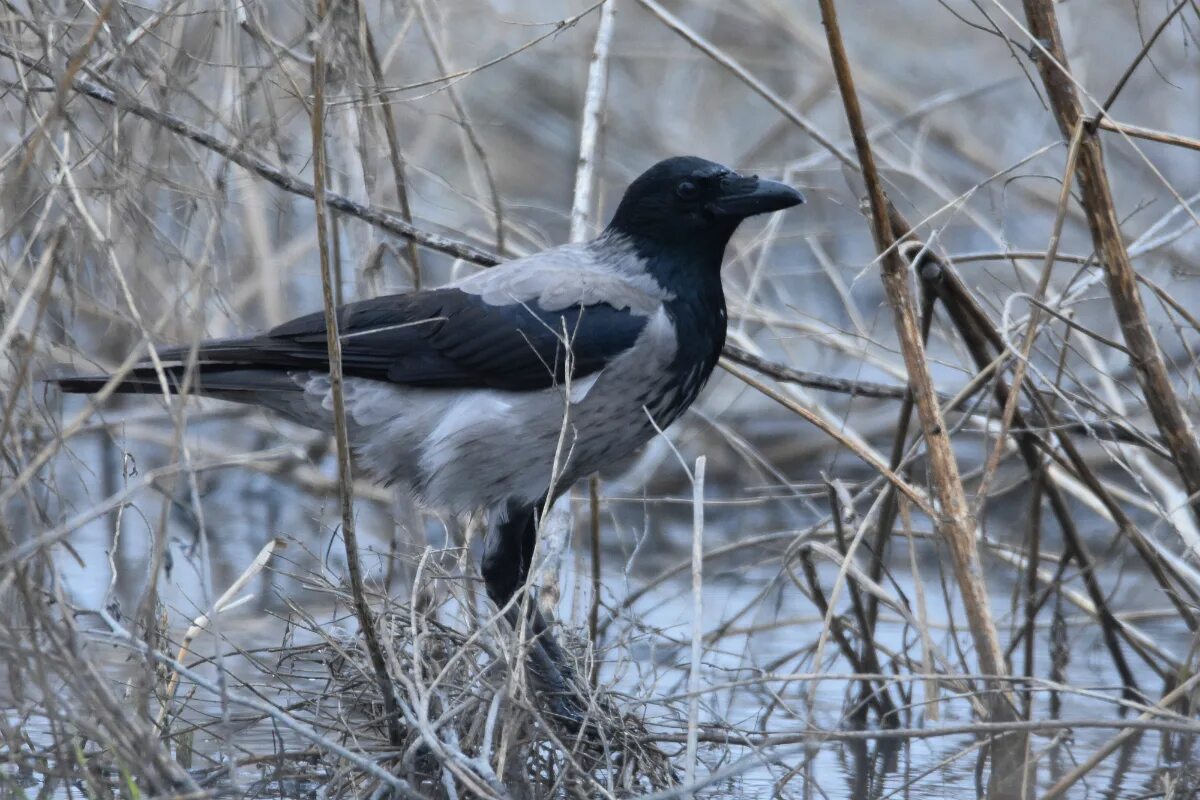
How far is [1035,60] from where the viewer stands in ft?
11.9

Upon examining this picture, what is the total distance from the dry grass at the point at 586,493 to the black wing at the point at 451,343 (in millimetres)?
184

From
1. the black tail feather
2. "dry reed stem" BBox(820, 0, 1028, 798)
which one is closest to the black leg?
the black tail feather

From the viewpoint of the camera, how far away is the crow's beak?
13.6 feet

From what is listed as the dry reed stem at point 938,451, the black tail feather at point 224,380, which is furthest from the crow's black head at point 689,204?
the black tail feather at point 224,380

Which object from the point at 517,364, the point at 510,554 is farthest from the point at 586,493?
the point at 517,364

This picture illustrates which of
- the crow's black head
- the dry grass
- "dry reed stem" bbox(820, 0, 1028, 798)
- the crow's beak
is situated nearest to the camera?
the dry grass

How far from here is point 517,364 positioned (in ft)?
13.4

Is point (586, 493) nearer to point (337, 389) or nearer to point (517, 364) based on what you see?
point (517, 364)

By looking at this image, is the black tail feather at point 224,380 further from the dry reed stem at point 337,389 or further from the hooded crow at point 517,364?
the dry reed stem at point 337,389

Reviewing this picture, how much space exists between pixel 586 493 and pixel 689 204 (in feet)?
8.41

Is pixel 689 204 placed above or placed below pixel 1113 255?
above

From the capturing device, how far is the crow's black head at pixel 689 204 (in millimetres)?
4270

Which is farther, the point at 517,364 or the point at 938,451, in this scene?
the point at 517,364

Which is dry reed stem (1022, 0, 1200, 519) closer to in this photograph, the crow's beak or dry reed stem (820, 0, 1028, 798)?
dry reed stem (820, 0, 1028, 798)
